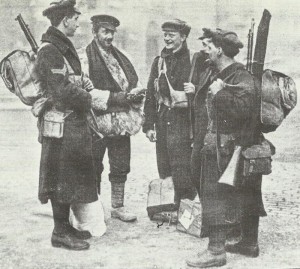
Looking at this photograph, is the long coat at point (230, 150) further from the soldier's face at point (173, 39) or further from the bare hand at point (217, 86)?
the soldier's face at point (173, 39)

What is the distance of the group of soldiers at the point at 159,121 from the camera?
13.5ft

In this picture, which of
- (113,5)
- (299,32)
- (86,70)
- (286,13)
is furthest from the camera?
(113,5)

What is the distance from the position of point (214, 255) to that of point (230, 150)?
85cm

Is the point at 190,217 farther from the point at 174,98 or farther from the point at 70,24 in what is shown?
the point at 70,24

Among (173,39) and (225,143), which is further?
(173,39)

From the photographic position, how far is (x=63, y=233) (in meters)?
4.70

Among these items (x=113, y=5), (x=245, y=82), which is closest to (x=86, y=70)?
(x=245, y=82)

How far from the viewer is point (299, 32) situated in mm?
8055

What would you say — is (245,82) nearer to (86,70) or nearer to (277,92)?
(277,92)

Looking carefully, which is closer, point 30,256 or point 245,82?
point 245,82

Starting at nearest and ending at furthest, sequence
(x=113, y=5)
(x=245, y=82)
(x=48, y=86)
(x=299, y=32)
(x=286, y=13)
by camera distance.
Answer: (x=245, y=82), (x=48, y=86), (x=286, y=13), (x=299, y=32), (x=113, y=5)

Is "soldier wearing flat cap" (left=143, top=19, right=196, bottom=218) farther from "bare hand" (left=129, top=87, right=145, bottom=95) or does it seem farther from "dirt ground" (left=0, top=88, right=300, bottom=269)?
"dirt ground" (left=0, top=88, right=300, bottom=269)

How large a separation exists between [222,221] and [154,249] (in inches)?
31.3

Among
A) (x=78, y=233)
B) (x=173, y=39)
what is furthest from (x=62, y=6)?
(x=78, y=233)
